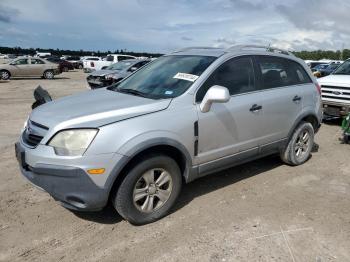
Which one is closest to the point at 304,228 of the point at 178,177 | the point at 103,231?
the point at 178,177

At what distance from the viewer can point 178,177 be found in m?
3.79

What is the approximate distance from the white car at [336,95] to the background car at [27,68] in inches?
782

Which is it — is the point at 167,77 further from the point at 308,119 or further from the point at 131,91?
the point at 308,119

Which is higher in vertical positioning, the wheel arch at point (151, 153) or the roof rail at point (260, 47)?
the roof rail at point (260, 47)

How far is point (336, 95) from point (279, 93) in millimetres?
4249

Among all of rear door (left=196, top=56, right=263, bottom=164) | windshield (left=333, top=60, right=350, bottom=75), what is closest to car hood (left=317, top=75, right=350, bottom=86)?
windshield (left=333, top=60, right=350, bottom=75)

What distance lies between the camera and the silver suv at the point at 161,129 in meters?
3.17

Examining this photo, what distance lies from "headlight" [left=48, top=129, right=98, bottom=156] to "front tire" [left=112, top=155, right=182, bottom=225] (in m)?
0.52

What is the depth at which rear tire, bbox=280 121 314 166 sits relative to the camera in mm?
5289

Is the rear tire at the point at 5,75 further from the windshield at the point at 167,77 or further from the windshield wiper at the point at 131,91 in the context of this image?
the windshield wiper at the point at 131,91

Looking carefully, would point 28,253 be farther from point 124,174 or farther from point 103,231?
point 124,174

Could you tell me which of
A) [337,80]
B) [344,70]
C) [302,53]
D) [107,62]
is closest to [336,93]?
[337,80]

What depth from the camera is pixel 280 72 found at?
5000 millimetres

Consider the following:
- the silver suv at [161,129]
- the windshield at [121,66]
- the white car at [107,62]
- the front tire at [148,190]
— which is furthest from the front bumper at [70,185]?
the white car at [107,62]
